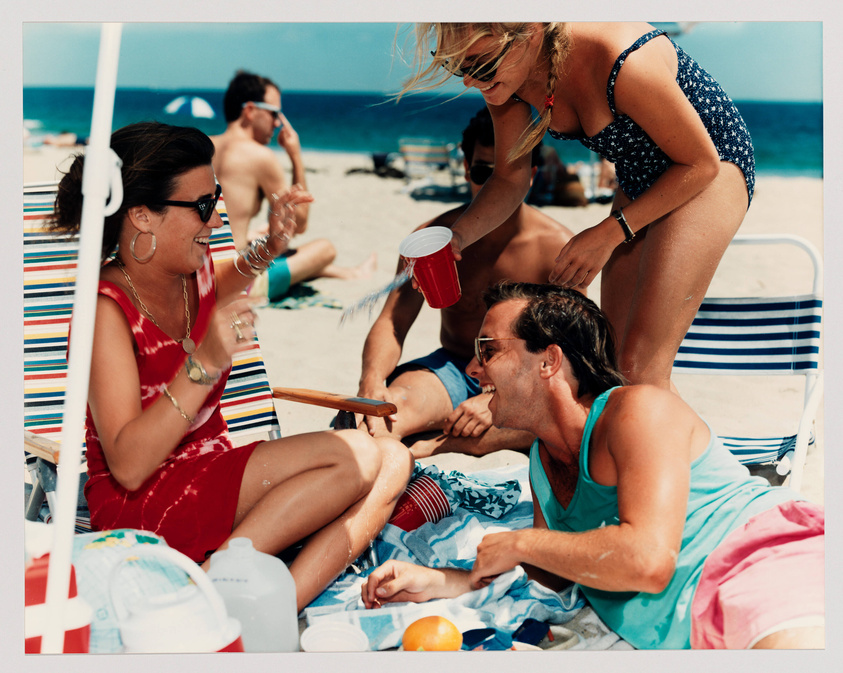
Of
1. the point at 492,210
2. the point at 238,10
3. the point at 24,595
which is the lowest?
the point at 24,595

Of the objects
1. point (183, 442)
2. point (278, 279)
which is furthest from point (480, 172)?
point (278, 279)

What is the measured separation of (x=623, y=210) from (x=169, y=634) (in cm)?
170

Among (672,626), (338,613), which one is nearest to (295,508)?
(338,613)

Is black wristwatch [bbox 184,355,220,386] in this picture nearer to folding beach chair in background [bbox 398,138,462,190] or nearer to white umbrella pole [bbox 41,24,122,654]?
white umbrella pole [bbox 41,24,122,654]

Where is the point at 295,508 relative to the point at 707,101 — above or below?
below

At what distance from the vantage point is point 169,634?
1.61 metres

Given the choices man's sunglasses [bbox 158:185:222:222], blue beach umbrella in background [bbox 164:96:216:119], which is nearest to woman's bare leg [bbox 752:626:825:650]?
man's sunglasses [bbox 158:185:222:222]

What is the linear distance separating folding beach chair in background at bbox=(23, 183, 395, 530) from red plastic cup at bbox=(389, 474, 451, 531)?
0.34 metres

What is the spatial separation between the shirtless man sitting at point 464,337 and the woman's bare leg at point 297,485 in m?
0.96

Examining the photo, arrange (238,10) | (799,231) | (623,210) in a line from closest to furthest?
(238,10), (623,210), (799,231)

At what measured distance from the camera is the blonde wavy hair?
2.18m

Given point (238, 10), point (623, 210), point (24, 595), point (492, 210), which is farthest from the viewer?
point (492, 210)

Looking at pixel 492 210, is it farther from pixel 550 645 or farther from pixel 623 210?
pixel 550 645

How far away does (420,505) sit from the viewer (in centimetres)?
275
